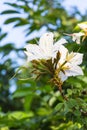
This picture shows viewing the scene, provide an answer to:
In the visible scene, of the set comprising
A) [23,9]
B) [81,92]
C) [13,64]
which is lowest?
[81,92]

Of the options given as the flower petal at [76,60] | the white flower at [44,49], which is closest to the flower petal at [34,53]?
the white flower at [44,49]

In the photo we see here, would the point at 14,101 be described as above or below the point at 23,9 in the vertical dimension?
below

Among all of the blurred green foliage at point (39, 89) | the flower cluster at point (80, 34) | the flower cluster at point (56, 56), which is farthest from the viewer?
the blurred green foliage at point (39, 89)

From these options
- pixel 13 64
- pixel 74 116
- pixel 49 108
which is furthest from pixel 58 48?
pixel 13 64

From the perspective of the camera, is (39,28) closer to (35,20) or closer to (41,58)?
(35,20)

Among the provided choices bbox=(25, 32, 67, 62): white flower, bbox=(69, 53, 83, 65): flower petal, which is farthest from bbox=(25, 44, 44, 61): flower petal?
bbox=(69, 53, 83, 65): flower petal

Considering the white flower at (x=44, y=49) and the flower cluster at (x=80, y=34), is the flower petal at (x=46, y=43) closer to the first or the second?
the white flower at (x=44, y=49)

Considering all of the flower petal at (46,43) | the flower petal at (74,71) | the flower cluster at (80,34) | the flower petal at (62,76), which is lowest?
the flower petal at (62,76)

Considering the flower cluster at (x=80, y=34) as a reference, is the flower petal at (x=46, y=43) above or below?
below
